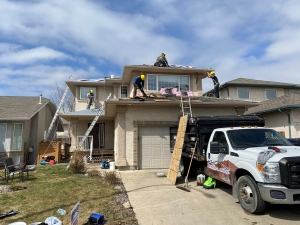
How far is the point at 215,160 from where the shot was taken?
7.09 m

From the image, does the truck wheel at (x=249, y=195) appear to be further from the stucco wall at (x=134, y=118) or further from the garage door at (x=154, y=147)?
the stucco wall at (x=134, y=118)

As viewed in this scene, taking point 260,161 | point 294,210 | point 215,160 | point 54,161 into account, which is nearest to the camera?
point 260,161

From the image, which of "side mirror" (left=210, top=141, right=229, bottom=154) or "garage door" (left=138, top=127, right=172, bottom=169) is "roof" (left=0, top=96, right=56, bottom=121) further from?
"side mirror" (left=210, top=141, right=229, bottom=154)

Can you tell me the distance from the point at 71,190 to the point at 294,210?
654 cm

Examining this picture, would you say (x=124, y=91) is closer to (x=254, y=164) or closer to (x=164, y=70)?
(x=164, y=70)

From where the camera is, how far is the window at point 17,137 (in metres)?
16.1

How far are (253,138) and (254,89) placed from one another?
19.8 meters

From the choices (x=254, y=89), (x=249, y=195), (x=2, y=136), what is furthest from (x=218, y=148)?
(x=254, y=89)

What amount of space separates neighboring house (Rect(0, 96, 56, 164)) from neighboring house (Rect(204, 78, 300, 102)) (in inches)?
631

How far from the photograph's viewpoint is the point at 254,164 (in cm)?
529

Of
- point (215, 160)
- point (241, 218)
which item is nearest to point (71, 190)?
point (215, 160)

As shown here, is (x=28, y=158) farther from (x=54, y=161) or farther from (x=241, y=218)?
(x=241, y=218)

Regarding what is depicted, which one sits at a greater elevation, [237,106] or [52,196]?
[237,106]

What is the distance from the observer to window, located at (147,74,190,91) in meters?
15.4
